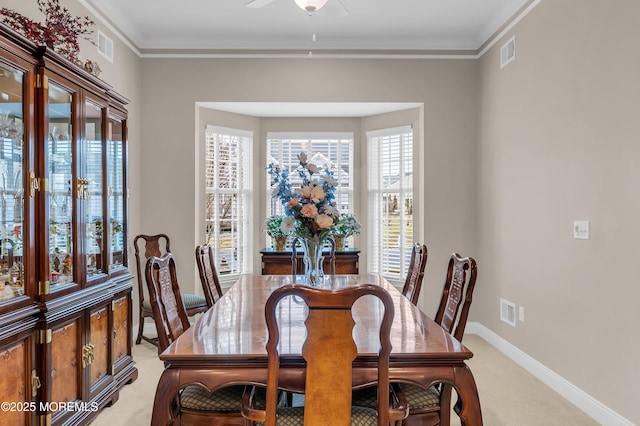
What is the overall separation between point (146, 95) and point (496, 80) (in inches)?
148

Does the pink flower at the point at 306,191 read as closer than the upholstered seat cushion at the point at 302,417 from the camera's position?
No

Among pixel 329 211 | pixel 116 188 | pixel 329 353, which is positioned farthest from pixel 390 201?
pixel 329 353

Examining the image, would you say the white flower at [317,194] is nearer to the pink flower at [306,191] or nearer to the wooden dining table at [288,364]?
the pink flower at [306,191]

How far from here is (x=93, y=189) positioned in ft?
9.30

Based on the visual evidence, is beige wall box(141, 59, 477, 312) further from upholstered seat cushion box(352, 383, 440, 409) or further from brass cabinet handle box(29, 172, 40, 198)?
upholstered seat cushion box(352, 383, 440, 409)

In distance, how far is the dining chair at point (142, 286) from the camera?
4.18 metres

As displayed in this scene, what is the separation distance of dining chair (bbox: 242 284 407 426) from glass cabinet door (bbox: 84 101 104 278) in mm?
1797

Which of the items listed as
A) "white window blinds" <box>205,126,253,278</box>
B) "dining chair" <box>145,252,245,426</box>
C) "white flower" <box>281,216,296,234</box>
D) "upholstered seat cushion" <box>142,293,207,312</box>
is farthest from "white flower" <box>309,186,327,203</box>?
"white window blinds" <box>205,126,253,278</box>

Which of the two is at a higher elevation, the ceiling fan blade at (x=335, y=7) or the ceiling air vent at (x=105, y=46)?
the ceiling air vent at (x=105, y=46)

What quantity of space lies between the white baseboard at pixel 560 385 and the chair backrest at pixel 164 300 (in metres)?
2.62

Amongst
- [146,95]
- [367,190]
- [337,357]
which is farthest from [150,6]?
[337,357]

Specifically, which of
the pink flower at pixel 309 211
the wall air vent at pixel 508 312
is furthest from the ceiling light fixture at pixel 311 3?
the wall air vent at pixel 508 312

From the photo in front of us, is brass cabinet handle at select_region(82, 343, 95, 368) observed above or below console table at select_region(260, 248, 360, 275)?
below

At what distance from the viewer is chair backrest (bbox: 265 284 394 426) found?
4.74 ft
